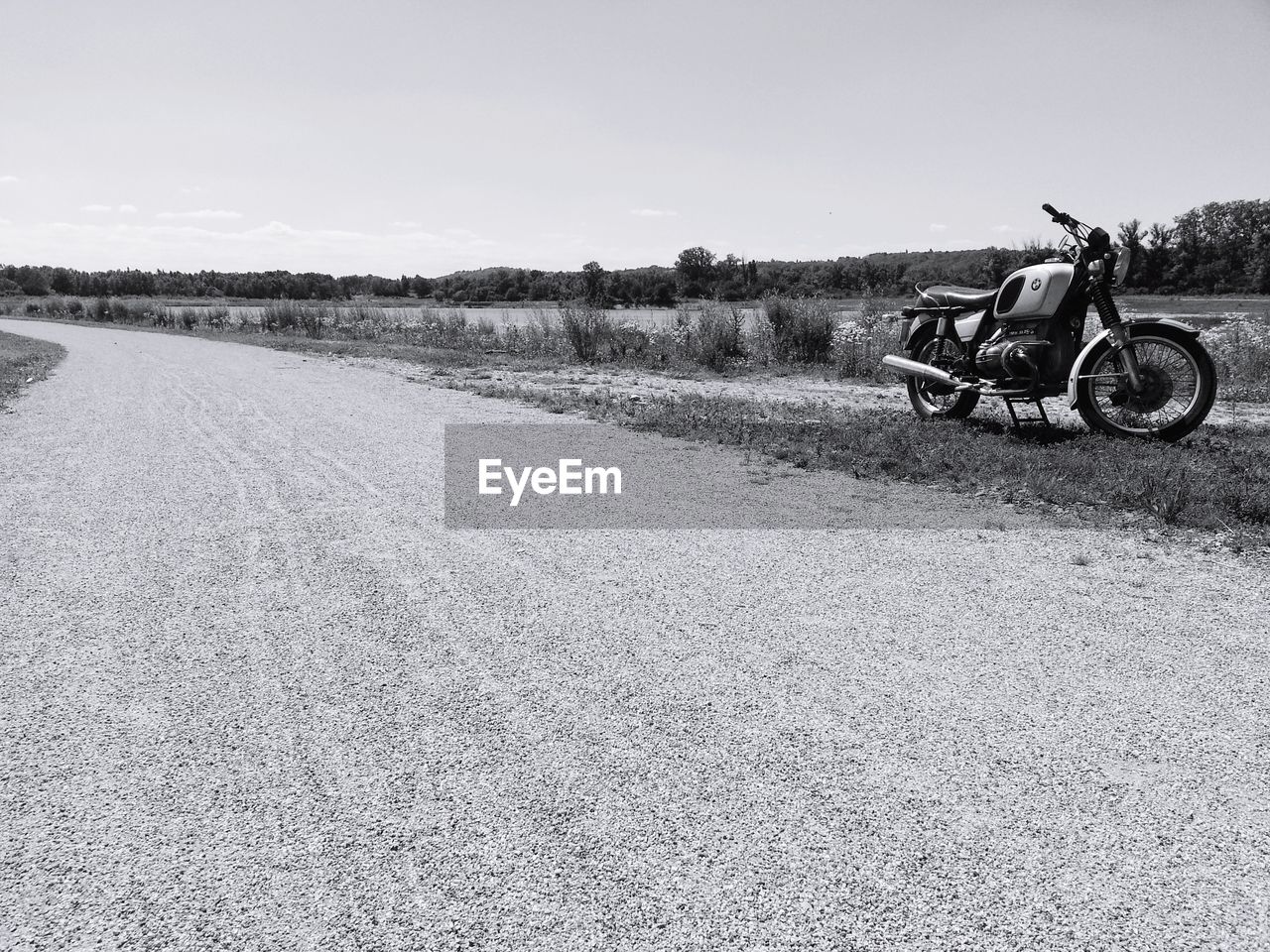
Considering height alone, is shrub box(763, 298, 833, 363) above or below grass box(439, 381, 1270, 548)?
above

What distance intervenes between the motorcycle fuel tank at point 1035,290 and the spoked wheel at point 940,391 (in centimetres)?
80

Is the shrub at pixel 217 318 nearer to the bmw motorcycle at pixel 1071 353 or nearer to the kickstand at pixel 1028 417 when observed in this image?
the bmw motorcycle at pixel 1071 353

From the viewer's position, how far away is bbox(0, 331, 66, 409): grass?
40.4 ft

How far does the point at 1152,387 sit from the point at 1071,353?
0.85 m

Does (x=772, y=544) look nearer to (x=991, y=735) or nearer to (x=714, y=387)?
(x=991, y=735)

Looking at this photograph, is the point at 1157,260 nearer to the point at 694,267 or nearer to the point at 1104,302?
the point at 694,267

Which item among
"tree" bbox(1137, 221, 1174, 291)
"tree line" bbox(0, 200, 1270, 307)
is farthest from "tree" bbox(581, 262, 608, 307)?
"tree" bbox(1137, 221, 1174, 291)

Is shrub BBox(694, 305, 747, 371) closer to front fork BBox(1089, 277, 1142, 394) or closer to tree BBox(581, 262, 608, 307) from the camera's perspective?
tree BBox(581, 262, 608, 307)

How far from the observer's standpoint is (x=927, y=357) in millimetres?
9305

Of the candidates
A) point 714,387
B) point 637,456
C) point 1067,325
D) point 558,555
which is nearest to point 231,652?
point 558,555


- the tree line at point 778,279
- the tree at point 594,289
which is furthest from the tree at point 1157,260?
the tree at point 594,289

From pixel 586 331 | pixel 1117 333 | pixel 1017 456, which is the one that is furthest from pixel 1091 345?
pixel 586 331

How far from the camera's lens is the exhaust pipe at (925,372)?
8469 mm

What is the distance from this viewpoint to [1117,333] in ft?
24.4
